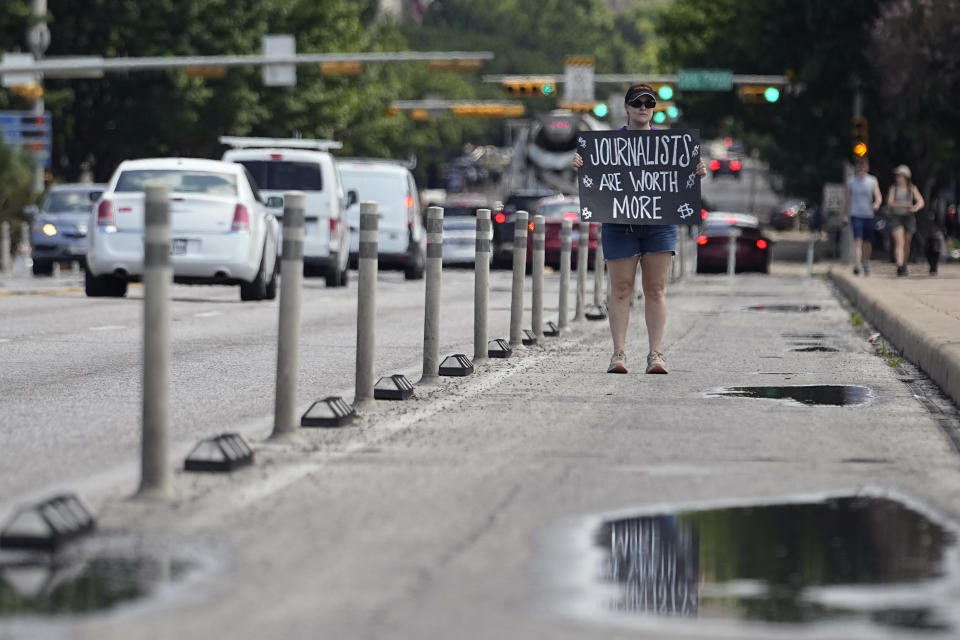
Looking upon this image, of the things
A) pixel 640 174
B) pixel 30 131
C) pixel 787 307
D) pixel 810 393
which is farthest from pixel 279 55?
pixel 810 393

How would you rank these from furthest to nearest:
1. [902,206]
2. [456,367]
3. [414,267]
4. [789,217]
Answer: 1. [789,217]
2. [414,267]
3. [902,206]
4. [456,367]

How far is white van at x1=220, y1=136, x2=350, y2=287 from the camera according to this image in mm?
29297

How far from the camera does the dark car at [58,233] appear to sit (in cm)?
3528

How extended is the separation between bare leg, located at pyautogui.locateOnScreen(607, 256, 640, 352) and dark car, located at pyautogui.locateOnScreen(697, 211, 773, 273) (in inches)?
1092

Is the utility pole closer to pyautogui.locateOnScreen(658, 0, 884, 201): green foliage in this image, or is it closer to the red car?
the red car

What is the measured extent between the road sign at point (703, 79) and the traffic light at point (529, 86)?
13.9ft

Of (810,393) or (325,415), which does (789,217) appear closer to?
(810,393)

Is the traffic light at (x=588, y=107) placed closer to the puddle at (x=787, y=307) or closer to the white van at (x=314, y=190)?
the white van at (x=314, y=190)

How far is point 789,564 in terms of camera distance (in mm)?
6469

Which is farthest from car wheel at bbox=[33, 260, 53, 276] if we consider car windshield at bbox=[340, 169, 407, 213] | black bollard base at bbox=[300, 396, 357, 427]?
black bollard base at bbox=[300, 396, 357, 427]

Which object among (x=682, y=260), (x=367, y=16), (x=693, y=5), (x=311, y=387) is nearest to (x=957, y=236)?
(x=693, y=5)

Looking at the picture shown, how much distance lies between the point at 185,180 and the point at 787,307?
24.1 feet

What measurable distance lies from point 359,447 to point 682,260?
86.9 ft

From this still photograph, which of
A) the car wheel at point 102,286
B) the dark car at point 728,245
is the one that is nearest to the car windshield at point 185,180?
the car wheel at point 102,286
